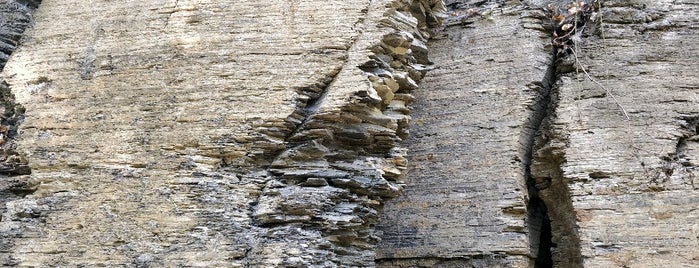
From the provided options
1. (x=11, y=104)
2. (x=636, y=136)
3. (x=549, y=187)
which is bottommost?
(x=11, y=104)

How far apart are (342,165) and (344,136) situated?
0.18 meters

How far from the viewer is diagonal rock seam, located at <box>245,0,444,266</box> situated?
4.01 metres

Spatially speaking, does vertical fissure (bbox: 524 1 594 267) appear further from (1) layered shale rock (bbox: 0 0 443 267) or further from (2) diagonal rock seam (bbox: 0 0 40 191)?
(2) diagonal rock seam (bbox: 0 0 40 191)

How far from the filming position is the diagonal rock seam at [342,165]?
158 inches

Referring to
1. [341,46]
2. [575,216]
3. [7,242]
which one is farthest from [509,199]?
[7,242]

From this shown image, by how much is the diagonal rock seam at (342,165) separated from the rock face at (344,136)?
0.01 meters

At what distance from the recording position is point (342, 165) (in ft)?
14.0

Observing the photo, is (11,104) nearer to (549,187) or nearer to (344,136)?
(344,136)

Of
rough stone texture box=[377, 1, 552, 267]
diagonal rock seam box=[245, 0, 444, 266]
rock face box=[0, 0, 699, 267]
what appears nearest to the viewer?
diagonal rock seam box=[245, 0, 444, 266]

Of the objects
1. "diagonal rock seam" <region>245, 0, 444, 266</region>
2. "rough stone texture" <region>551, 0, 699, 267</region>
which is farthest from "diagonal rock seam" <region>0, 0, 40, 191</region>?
"rough stone texture" <region>551, 0, 699, 267</region>

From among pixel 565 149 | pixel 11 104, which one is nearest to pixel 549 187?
pixel 565 149

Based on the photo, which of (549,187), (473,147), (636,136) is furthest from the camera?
(473,147)

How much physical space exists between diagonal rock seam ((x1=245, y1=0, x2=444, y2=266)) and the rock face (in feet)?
0.04

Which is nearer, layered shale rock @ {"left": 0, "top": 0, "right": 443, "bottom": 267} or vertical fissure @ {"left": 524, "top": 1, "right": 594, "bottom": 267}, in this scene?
layered shale rock @ {"left": 0, "top": 0, "right": 443, "bottom": 267}
